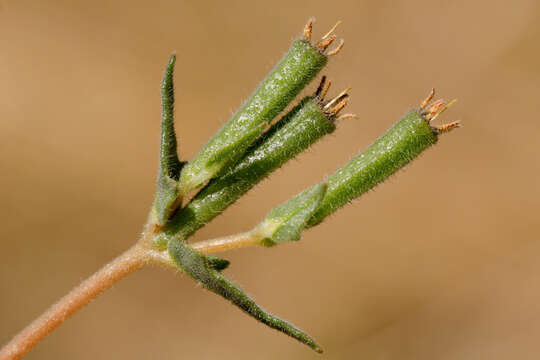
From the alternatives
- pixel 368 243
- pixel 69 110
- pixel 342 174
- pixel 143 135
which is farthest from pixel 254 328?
pixel 342 174

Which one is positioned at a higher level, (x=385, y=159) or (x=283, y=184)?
(x=283, y=184)

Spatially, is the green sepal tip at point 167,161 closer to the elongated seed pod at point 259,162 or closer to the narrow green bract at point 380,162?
the elongated seed pod at point 259,162

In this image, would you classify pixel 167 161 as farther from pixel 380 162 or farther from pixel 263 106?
pixel 380 162

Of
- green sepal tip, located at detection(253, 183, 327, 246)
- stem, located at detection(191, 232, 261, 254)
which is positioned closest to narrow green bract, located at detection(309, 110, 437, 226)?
green sepal tip, located at detection(253, 183, 327, 246)

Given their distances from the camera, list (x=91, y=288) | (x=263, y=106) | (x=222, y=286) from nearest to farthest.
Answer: (x=222, y=286) < (x=91, y=288) < (x=263, y=106)

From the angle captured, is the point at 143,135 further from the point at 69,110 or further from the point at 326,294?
the point at 326,294

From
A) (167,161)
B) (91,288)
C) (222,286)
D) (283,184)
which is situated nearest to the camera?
(222,286)

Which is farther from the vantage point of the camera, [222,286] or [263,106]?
[263,106]

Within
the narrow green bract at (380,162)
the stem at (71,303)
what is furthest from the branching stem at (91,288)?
the narrow green bract at (380,162)

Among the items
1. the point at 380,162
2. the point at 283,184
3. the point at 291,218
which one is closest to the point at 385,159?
the point at 380,162
